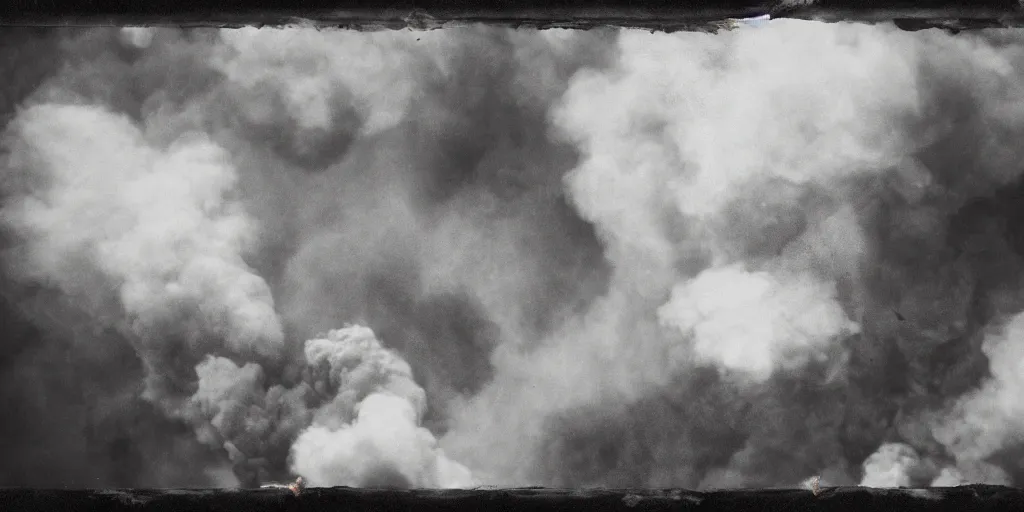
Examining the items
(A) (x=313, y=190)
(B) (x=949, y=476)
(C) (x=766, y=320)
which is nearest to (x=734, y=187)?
(C) (x=766, y=320)

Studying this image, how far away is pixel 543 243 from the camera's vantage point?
9156mm

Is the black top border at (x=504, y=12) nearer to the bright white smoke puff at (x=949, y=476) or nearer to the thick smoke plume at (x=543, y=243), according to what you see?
the thick smoke plume at (x=543, y=243)

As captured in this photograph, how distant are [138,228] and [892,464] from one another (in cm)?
1071

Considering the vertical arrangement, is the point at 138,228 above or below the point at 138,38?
below

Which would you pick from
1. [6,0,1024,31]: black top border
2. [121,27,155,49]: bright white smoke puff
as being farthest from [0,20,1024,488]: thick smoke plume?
[6,0,1024,31]: black top border

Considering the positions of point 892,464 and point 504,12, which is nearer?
point 504,12

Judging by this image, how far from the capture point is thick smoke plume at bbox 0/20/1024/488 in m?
8.68

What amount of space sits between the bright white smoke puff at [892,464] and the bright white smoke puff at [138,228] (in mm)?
8028

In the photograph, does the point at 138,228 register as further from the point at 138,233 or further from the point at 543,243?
the point at 543,243

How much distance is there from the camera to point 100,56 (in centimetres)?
877

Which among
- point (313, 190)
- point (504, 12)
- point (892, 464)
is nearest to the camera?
point (504, 12)

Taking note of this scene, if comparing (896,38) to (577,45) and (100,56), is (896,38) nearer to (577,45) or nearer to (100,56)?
(577,45)

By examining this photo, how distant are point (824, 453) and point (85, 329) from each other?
32.3ft

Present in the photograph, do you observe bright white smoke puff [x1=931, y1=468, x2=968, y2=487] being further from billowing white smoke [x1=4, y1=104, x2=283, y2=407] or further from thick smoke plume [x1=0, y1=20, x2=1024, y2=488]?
billowing white smoke [x1=4, y1=104, x2=283, y2=407]
